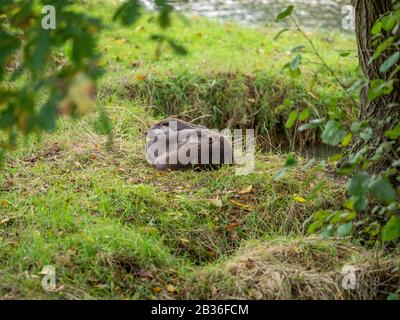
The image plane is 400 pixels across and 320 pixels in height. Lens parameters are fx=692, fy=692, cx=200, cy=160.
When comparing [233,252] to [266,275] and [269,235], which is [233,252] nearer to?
[269,235]

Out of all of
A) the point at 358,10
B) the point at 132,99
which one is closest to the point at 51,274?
the point at 358,10

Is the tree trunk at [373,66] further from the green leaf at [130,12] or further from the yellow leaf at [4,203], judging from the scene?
the yellow leaf at [4,203]

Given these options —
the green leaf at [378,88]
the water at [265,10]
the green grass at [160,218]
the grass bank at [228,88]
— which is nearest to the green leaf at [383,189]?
the green leaf at [378,88]

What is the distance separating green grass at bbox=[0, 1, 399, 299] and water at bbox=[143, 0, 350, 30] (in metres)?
2.80

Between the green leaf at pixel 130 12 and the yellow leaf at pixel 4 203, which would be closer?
the green leaf at pixel 130 12

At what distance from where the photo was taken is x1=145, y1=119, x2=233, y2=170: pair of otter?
17.6 ft

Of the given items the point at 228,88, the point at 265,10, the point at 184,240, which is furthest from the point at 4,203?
the point at 265,10

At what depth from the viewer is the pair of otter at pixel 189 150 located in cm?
538

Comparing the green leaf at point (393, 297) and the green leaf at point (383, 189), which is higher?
the green leaf at point (383, 189)

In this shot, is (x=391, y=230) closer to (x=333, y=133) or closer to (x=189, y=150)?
(x=333, y=133)

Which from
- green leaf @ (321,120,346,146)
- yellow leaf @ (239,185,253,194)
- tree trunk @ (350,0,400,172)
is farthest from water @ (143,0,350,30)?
green leaf @ (321,120,346,146)

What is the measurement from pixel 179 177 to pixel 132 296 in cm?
161

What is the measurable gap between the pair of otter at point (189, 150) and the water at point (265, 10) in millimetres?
4378

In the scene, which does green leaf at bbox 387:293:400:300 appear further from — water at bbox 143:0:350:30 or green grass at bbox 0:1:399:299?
water at bbox 143:0:350:30
